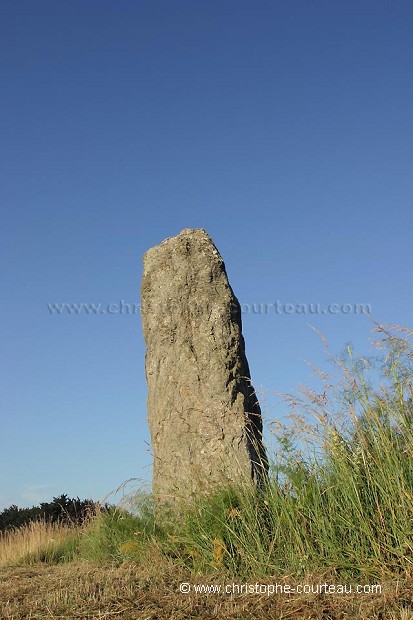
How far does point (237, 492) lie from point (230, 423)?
133 cm

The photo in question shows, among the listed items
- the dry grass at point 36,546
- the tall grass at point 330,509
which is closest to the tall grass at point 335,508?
the tall grass at point 330,509

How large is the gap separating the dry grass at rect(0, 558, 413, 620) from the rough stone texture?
1705 mm

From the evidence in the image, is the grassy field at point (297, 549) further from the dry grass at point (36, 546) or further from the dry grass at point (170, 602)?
the dry grass at point (36, 546)

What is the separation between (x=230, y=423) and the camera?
27.9 feet

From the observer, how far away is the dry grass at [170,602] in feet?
16.9

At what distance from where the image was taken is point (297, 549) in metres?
6.16

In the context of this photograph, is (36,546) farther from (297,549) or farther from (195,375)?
(297,549)

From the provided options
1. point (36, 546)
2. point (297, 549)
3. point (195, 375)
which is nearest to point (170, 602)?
point (297, 549)

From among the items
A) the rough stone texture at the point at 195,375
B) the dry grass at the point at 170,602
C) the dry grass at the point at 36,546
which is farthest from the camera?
the dry grass at the point at 36,546

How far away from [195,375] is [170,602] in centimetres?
379

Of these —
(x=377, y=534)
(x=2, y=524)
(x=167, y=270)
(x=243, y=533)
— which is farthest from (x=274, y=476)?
(x=2, y=524)

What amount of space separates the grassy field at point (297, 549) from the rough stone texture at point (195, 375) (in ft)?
3.18

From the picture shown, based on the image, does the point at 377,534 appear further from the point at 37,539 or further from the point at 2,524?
the point at 2,524

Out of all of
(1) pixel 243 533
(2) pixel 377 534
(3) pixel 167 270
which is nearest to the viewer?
(2) pixel 377 534
